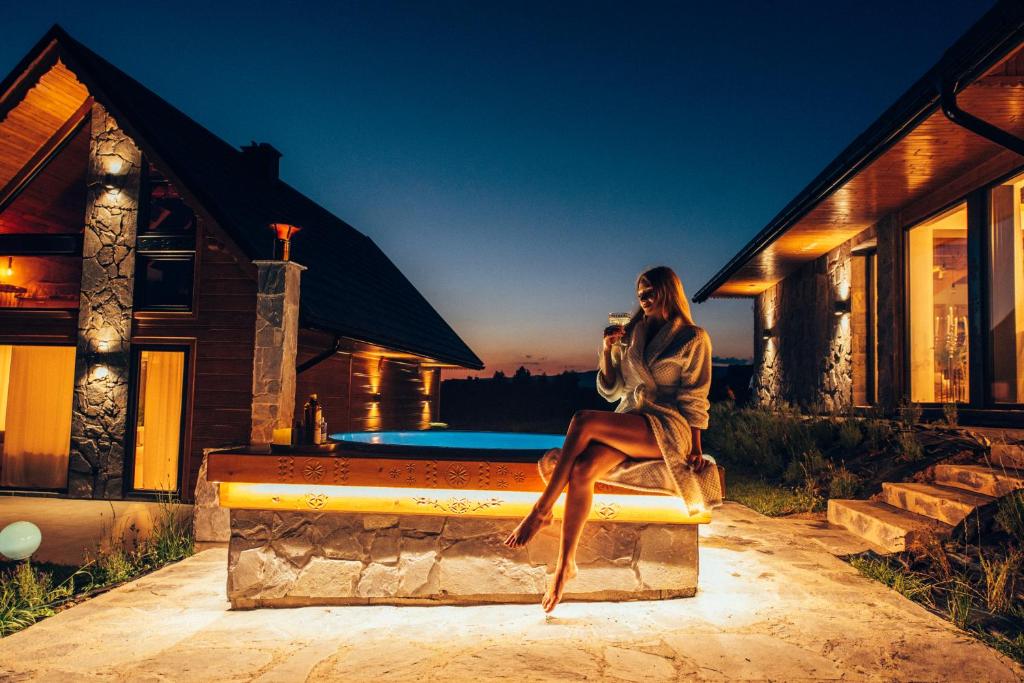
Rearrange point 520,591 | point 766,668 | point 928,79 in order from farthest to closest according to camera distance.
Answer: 1. point 928,79
2. point 520,591
3. point 766,668

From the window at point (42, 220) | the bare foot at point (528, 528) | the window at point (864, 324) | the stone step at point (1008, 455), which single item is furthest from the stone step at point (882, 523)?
the window at point (42, 220)

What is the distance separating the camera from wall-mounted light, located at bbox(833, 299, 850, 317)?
8.85m

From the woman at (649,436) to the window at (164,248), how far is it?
23.7 ft

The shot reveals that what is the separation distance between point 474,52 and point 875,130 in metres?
7.52

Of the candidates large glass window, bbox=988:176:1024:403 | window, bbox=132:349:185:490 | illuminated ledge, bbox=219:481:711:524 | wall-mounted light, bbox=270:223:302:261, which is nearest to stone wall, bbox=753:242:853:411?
large glass window, bbox=988:176:1024:403

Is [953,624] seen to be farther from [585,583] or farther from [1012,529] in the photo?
[585,583]

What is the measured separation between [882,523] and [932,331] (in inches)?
163

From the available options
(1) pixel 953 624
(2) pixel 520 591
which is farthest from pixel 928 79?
(2) pixel 520 591

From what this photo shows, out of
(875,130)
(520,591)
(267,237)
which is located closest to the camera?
(520,591)

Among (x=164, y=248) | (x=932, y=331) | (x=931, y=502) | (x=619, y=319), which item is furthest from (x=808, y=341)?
(x=164, y=248)

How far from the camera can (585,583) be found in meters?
3.43

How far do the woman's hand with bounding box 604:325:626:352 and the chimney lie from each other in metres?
9.90

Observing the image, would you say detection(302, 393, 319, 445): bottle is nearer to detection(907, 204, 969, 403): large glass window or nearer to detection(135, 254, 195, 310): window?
detection(135, 254, 195, 310): window

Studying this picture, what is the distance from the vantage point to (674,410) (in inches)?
122
